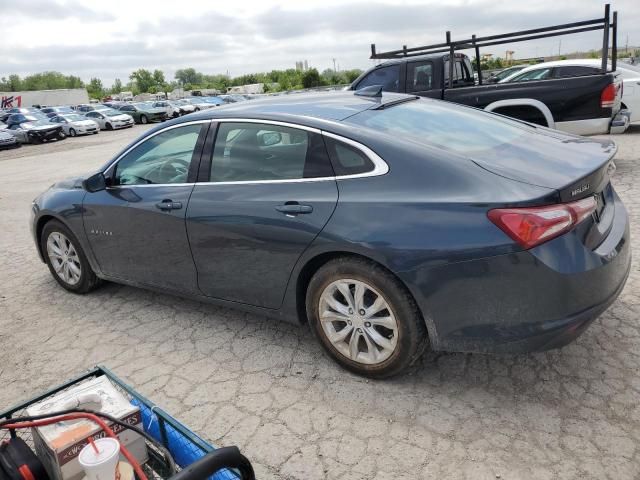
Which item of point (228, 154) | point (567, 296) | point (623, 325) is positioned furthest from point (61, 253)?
point (623, 325)

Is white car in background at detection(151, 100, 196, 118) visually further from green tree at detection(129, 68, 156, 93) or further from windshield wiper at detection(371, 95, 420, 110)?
green tree at detection(129, 68, 156, 93)

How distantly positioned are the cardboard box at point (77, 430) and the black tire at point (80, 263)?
2.43 m

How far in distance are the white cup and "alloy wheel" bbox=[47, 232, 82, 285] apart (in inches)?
132

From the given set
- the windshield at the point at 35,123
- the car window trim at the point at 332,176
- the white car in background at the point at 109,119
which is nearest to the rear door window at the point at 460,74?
the car window trim at the point at 332,176

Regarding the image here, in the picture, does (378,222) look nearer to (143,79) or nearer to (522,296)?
(522,296)

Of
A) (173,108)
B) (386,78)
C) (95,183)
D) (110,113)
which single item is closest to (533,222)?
(95,183)

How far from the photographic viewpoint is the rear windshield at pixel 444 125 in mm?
3020

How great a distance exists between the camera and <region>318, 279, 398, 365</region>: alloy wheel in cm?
287

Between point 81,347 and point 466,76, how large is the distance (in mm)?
7841

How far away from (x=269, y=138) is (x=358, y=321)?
4.08ft

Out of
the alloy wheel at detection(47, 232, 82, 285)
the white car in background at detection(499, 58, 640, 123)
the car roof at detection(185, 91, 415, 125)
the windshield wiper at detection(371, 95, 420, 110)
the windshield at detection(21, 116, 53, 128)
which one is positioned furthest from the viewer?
the windshield at detection(21, 116, 53, 128)

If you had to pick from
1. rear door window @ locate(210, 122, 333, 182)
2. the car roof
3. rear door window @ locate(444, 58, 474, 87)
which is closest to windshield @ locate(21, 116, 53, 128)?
rear door window @ locate(444, 58, 474, 87)

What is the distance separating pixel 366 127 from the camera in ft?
10.0

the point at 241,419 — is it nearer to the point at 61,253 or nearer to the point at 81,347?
the point at 81,347
